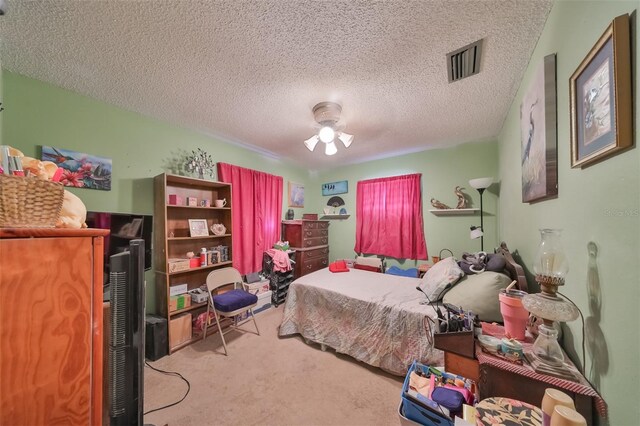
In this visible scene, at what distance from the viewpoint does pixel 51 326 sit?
677 millimetres

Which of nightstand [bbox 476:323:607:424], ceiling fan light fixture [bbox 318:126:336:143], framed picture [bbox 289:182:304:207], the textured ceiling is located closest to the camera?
nightstand [bbox 476:323:607:424]

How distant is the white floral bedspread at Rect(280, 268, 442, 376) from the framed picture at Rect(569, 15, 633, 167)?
127 cm

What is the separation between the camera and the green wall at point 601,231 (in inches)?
25.2

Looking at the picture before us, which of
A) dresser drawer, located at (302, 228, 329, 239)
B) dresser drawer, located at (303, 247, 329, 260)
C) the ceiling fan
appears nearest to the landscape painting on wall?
the ceiling fan

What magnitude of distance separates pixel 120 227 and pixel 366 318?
2.53m

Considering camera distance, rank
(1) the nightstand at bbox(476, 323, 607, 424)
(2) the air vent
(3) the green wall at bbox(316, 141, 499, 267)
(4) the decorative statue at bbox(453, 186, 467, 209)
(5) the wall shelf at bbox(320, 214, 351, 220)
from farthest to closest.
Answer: (5) the wall shelf at bbox(320, 214, 351, 220)
(4) the decorative statue at bbox(453, 186, 467, 209)
(3) the green wall at bbox(316, 141, 499, 267)
(2) the air vent
(1) the nightstand at bbox(476, 323, 607, 424)

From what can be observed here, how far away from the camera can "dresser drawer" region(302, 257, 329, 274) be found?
4023 mm

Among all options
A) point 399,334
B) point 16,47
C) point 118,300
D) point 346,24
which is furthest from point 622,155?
point 16,47

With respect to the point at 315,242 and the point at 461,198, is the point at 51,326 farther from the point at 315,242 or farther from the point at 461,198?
the point at 461,198

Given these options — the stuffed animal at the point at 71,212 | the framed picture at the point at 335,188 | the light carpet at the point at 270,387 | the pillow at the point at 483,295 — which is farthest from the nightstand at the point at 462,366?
the framed picture at the point at 335,188

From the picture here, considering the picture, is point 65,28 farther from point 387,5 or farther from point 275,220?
point 275,220

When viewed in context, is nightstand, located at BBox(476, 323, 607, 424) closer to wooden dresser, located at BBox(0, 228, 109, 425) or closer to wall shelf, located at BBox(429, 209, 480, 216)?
wooden dresser, located at BBox(0, 228, 109, 425)

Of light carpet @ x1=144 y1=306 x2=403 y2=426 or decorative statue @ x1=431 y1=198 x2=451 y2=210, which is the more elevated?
decorative statue @ x1=431 y1=198 x2=451 y2=210

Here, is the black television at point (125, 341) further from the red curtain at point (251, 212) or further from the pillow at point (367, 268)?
the pillow at point (367, 268)
